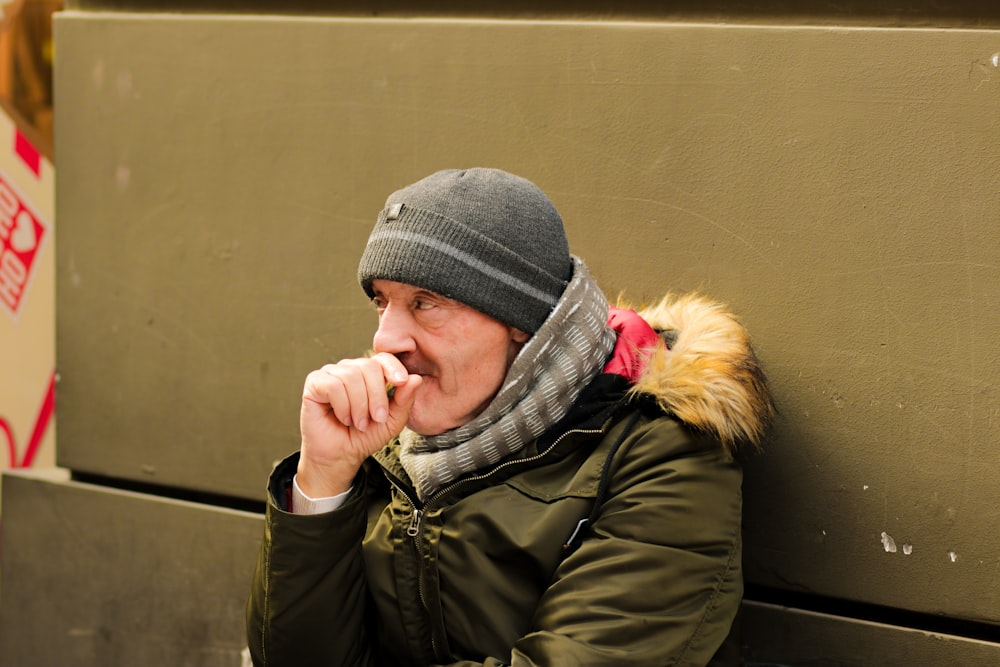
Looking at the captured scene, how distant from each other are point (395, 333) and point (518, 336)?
244mm

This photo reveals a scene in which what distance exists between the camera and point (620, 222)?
8.43ft

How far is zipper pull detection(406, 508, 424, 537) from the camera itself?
213 cm

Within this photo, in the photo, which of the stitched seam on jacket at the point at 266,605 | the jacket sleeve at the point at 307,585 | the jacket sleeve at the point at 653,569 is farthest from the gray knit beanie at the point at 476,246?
the stitched seam on jacket at the point at 266,605

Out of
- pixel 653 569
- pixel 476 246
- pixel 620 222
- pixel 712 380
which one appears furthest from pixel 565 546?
pixel 620 222

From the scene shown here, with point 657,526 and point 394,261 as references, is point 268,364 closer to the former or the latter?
point 394,261

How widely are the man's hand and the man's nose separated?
0.04m

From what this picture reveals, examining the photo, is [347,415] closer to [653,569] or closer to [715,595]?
[653,569]

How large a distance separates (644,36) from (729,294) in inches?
24.3

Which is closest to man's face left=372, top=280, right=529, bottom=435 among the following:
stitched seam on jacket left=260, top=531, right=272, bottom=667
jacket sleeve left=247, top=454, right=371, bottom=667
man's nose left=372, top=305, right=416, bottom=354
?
man's nose left=372, top=305, right=416, bottom=354

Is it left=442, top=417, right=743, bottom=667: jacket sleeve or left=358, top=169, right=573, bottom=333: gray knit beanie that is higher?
left=358, top=169, right=573, bottom=333: gray knit beanie

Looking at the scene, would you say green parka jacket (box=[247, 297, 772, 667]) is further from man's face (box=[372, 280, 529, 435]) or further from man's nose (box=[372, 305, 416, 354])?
man's nose (box=[372, 305, 416, 354])

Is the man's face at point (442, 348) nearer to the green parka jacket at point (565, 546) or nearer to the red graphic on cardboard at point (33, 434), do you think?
the green parka jacket at point (565, 546)

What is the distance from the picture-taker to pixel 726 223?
246 centimetres

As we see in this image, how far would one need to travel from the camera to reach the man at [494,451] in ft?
6.56
